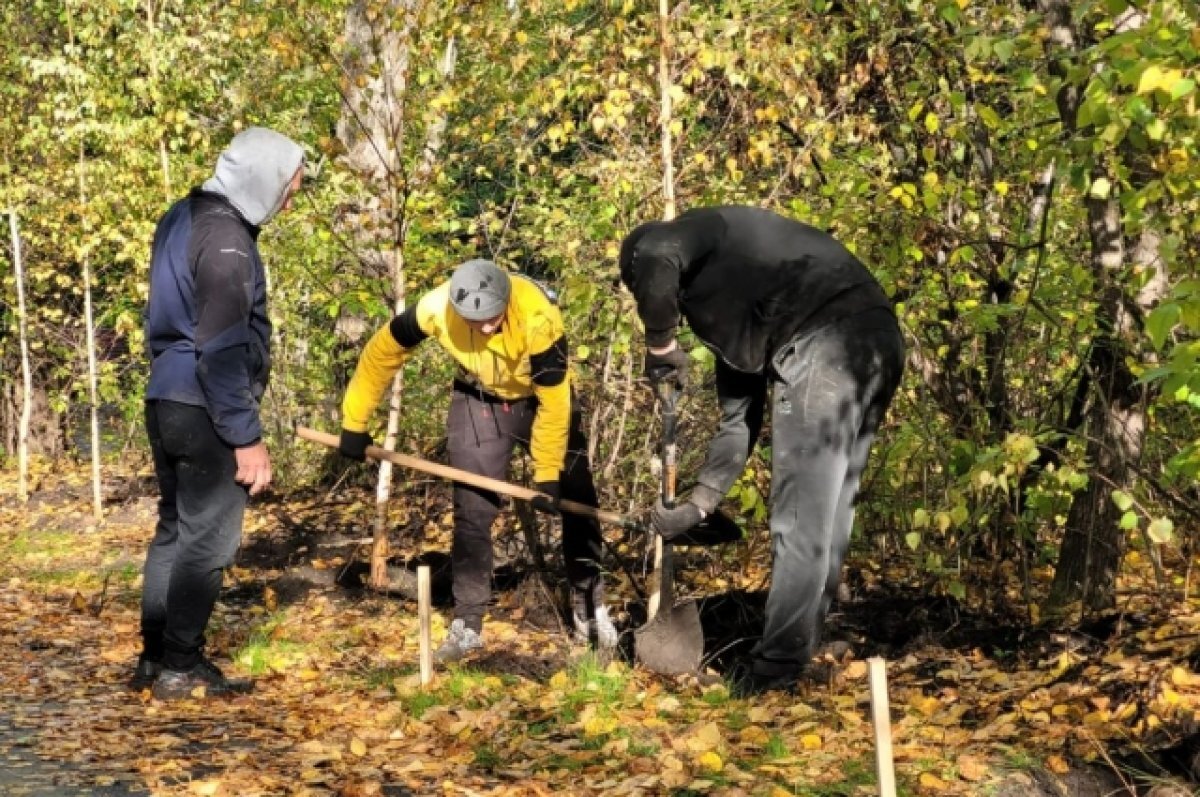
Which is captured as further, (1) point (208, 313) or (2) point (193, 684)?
(2) point (193, 684)

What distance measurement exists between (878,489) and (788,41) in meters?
2.30

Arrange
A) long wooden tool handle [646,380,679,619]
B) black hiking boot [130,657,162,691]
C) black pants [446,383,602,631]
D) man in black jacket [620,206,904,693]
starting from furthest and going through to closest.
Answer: black pants [446,383,602,631] → black hiking boot [130,657,162,691] → long wooden tool handle [646,380,679,619] → man in black jacket [620,206,904,693]

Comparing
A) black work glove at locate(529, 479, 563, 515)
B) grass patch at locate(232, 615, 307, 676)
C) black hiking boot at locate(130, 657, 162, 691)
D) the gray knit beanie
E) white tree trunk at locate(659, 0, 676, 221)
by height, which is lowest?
grass patch at locate(232, 615, 307, 676)

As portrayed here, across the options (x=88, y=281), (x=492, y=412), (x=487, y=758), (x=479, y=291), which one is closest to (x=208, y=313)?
(x=479, y=291)

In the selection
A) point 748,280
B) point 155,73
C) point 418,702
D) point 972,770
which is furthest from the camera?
point 155,73

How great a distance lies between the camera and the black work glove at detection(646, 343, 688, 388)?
16.8ft

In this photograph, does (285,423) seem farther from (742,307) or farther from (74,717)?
(742,307)

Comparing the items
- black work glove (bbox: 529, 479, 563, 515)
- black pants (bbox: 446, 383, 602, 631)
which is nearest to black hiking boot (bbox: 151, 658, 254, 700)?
black pants (bbox: 446, 383, 602, 631)

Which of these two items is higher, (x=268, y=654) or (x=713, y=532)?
(x=713, y=532)

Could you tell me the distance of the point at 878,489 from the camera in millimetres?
6543

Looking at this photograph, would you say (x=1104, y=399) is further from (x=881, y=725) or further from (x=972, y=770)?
(x=881, y=725)

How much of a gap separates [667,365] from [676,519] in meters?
0.66

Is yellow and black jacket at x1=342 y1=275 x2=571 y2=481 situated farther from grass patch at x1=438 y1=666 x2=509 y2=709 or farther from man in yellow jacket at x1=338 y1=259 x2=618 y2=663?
grass patch at x1=438 y1=666 x2=509 y2=709

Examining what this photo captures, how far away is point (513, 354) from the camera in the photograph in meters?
5.91
